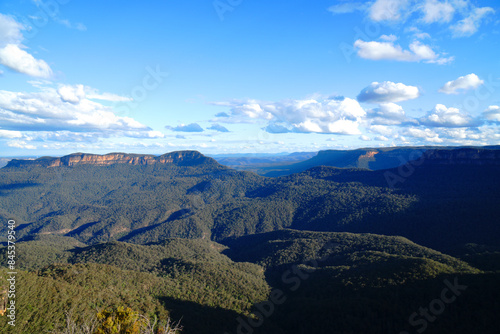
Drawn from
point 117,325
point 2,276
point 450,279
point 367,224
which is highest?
point 117,325

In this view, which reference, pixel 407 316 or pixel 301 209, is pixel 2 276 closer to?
pixel 407 316

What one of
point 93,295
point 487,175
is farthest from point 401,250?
point 487,175

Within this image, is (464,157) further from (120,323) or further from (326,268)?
(120,323)

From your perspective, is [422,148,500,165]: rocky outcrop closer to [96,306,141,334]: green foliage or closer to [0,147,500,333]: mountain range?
[0,147,500,333]: mountain range

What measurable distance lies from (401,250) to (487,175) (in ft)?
328

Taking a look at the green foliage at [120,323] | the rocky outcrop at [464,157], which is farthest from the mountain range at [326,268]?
the green foliage at [120,323]

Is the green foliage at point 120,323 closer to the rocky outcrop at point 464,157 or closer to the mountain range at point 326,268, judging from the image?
the mountain range at point 326,268

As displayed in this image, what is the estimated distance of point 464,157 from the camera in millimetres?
161750

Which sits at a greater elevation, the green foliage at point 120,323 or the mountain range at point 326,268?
the green foliage at point 120,323

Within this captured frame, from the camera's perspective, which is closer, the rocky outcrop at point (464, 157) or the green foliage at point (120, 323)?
the green foliage at point (120, 323)

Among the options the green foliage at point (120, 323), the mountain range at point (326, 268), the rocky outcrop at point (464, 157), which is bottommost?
the mountain range at point (326, 268)

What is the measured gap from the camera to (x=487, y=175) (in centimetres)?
14450

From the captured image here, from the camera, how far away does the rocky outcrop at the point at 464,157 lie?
5901 inches

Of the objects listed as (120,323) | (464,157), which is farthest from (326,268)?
(464,157)
